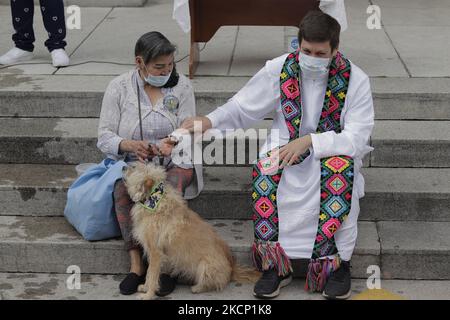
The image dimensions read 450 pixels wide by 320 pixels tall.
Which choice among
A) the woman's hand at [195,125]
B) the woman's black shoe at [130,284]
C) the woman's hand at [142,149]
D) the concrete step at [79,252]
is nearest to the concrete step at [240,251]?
the concrete step at [79,252]

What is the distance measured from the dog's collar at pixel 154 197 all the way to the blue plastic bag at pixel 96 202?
10.0 inches

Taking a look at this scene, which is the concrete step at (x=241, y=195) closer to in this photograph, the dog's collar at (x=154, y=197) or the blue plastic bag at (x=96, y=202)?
the blue plastic bag at (x=96, y=202)

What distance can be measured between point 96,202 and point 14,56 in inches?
91.3

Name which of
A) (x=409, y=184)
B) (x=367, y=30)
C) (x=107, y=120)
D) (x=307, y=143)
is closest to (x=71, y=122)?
(x=107, y=120)

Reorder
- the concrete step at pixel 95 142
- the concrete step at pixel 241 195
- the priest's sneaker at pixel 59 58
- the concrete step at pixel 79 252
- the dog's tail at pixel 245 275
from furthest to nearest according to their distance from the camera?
the priest's sneaker at pixel 59 58
the concrete step at pixel 95 142
the concrete step at pixel 241 195
the concrete step at pixel 79 252
the dog's tail at pixel 245 275

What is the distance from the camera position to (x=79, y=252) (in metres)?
4.91

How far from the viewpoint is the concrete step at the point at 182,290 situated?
4.64 m

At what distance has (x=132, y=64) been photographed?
259 inches

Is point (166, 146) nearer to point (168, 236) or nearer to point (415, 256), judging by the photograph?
point (168, 236)

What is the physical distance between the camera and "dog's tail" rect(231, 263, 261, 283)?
475 cm

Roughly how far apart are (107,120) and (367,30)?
3.51 metres

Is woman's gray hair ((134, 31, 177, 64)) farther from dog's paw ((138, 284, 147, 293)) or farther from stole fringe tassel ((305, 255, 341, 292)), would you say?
stole fringe tassel ((305, 255, 341, 292))

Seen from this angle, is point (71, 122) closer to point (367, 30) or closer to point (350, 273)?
point (350, 273)

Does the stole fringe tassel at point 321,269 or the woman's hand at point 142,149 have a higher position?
the woman's hand at point 142,149
